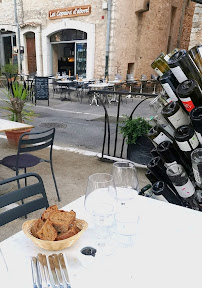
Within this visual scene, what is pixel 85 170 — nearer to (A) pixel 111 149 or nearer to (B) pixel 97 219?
(A) pixel 111 149

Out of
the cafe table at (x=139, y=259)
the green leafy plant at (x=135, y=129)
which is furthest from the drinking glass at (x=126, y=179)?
the green leafy plant at (x=135, y=129)

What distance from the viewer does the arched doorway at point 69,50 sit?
12690 mm

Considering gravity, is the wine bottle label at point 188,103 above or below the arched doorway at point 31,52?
below

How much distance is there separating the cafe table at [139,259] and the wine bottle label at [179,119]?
741mm

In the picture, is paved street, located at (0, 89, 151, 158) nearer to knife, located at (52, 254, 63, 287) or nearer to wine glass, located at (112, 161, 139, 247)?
wine glass, located at (112, 161, 139, 247)

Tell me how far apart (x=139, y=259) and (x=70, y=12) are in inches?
517

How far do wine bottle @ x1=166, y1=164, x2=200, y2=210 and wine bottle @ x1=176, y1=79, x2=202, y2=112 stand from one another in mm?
437

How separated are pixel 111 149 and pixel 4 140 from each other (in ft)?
7.43

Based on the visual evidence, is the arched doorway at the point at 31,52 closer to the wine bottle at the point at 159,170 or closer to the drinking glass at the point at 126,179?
the wine bottle at the point at 159,170

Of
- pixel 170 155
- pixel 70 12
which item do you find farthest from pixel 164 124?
pixel 70 12

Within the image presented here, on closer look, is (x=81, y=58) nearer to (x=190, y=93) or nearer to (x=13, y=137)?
(x=13, y=137)

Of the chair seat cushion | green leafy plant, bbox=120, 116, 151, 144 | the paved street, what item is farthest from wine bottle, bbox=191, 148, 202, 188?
the paved street

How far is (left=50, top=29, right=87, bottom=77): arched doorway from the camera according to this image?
500 inches

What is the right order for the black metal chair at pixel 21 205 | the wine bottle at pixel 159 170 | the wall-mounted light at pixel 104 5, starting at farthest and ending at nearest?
the wall-mounted light at pixel 104 5
the wine bottle at pixel 159 170
the black metal chair at pixel 21 205
